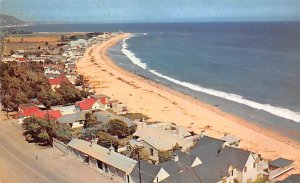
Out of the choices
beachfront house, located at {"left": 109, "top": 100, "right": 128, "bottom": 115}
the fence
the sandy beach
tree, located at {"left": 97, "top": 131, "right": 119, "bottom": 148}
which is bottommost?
the sandy beach

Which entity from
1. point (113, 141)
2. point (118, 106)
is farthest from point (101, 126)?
point (118, 106)

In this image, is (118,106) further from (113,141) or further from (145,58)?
(145,58)

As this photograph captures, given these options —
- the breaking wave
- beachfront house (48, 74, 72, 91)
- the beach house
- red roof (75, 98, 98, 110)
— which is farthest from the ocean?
the beach house

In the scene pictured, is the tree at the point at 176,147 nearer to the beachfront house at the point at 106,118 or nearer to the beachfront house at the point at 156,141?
the beachfront house at the point at 156,141

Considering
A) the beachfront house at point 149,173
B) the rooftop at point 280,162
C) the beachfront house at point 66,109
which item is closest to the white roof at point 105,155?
the beachfront house at point 149,173

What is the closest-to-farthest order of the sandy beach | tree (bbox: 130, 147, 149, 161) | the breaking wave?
tree (bbox: 130, 147, 149, 161) < the sandy beach < the breaking wave

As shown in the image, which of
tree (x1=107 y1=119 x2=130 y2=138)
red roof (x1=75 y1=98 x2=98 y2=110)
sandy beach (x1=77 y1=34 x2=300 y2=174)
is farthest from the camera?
red roof (x1=75 y1=98 x2=98 y2=110)

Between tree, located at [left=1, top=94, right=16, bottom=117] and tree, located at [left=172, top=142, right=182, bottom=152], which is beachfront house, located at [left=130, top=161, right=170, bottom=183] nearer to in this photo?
tree, located at [left=172, top=142, right=182, bottom=152]

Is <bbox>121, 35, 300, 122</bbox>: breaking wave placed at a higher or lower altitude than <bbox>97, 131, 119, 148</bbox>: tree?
lower
